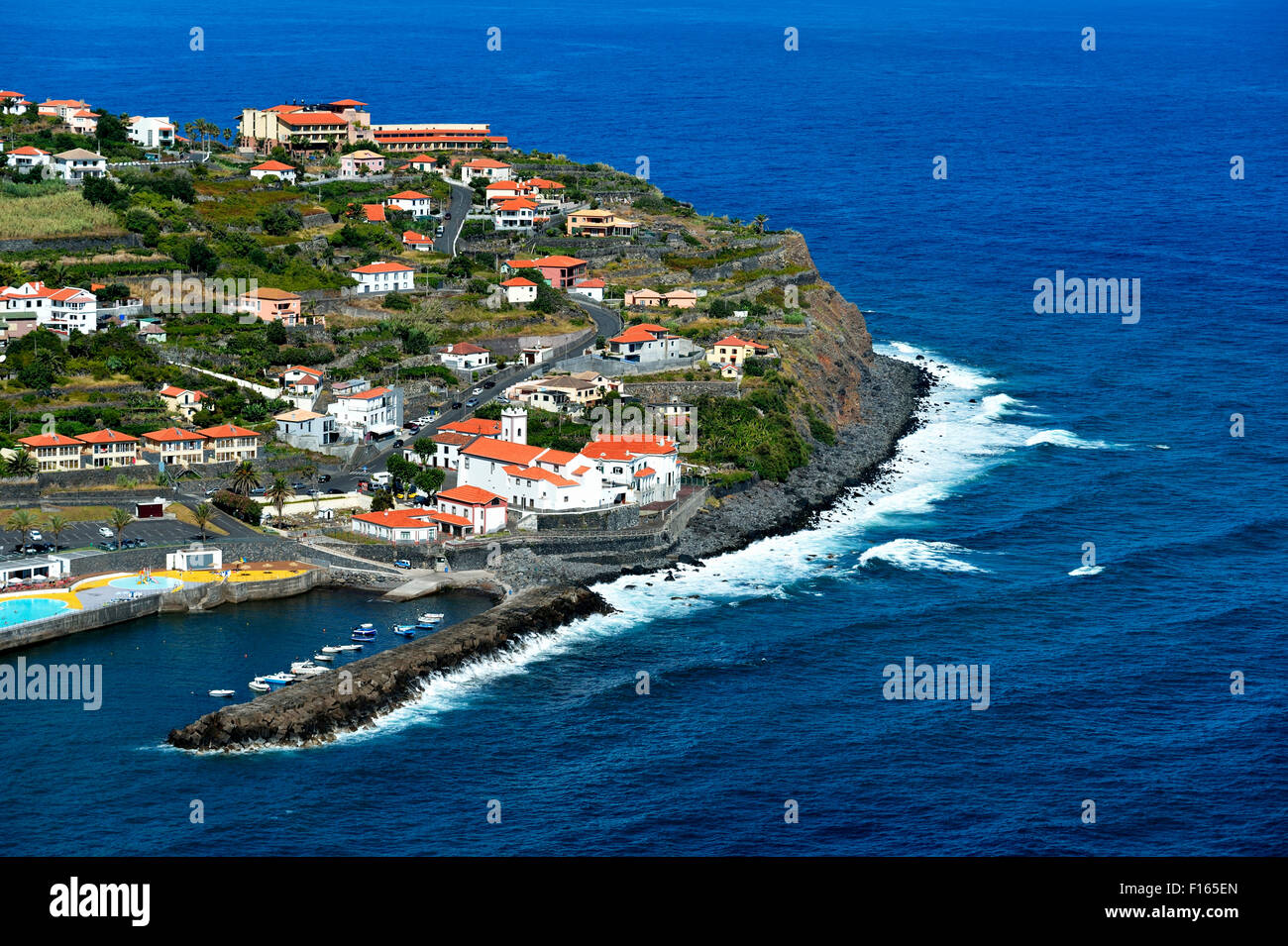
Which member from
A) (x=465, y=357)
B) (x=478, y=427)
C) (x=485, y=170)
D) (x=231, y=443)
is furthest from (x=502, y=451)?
(x=485, y=170)

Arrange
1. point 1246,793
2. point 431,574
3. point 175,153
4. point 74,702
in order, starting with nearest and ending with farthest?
1. point 1246,793
2. point 74,702
3. point 431,574
4. point 175,153

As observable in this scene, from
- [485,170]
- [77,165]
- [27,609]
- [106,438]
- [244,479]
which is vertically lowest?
[27,609]

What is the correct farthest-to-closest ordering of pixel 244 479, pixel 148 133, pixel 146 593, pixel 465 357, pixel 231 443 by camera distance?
1. pixel 148 133
2. pixel 465 357
3. pixel 231 443
4. pixel 244 479
5. pixel 146 593

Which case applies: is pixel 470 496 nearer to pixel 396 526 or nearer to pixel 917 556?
pixel 396 526

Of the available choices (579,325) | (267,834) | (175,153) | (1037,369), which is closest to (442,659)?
(267,834)

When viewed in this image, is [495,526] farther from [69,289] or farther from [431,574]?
[69,289]

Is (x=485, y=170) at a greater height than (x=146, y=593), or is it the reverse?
(x=485, y=170)

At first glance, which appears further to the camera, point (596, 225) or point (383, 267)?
point (596, 225)
